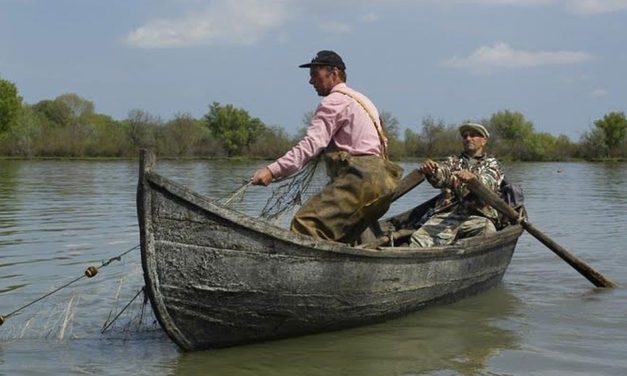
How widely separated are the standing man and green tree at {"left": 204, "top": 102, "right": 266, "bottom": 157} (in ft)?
219

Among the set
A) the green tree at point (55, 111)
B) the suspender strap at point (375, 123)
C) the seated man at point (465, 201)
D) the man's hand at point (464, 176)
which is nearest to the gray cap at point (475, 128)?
the seated man at point (465, 201)

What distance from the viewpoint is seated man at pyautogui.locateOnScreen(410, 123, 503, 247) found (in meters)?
8.49

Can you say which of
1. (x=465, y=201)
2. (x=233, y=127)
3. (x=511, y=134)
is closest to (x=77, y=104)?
(x=233, y=127)

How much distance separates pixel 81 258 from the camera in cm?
1089

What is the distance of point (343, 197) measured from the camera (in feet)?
22.0

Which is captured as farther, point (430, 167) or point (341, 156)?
point (430, 167)

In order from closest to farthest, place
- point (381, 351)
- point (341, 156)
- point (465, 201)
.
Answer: point (381, 351), point (341, 156), point (465, 201)

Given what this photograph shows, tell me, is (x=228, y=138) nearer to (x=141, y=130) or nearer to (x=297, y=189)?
(x=141, y=130)

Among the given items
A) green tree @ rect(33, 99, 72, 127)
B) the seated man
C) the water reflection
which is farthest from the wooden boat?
green tree @ rect(33, 99, 72, 127)

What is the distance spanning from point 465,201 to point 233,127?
67207 millimetres

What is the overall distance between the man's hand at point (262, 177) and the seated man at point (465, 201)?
2587mm

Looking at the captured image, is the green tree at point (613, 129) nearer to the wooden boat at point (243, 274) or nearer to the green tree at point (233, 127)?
the green tree at point (233, 127)

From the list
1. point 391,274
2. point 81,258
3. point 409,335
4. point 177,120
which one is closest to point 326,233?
point 391,274

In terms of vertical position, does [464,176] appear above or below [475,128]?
below
